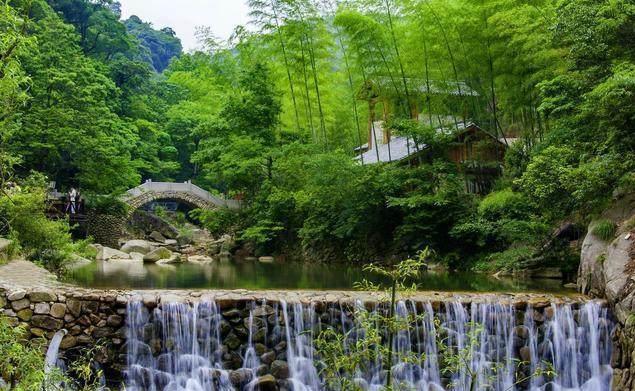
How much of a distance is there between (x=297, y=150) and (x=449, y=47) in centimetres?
729

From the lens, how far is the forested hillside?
10750mm

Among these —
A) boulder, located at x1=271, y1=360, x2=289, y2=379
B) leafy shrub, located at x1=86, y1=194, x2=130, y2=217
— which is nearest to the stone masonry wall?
boulder, located at x1=271, y1=360, x2=289, y2=379

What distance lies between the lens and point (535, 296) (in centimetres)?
934

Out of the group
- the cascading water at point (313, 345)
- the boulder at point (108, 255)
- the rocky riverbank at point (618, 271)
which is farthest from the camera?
the boulder at point (108, 255)

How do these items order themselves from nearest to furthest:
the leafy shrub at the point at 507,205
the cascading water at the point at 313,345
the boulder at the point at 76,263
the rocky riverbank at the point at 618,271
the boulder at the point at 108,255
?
the rocky riverbank at the point at 618,271 < the cascading water at the point at 313,345 < the boulder at the point at 76,263 < the leafy shrub at the point at 507,205 < the boulder at the point at 108,255

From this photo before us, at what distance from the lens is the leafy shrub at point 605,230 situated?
397 inches

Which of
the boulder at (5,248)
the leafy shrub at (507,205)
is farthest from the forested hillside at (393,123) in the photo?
the boulder at (5,248)

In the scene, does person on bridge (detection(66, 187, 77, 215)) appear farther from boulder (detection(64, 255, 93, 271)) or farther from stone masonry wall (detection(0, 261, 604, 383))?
stone masonry wall (detection(0, 261, 604, 383))

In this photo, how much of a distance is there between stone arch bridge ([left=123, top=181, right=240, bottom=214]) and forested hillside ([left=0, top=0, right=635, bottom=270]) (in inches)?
93.1

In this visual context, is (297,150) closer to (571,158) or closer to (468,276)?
(468,276)

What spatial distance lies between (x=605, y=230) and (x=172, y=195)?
22.8 metres

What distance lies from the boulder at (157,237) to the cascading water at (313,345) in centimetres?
2199

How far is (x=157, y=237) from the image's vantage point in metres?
29.8

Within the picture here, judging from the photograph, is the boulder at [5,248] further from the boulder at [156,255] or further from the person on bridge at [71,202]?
the person on bridge at [71,202]
